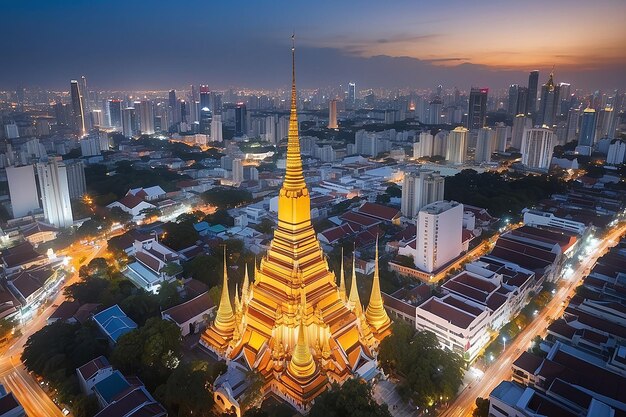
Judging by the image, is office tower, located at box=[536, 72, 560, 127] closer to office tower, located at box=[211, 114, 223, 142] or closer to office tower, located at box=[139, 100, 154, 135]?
office tower, located at box=[211, 114, 223, 142]

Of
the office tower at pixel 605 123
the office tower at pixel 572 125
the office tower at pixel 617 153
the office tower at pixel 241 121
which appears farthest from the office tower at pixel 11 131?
the office tower at pixel 605 123

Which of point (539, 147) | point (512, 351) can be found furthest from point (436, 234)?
point (539, 147)

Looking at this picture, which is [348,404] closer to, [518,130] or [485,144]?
[485,144]

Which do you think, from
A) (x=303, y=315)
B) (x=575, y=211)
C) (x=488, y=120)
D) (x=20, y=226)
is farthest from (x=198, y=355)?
(x=488, y=120)

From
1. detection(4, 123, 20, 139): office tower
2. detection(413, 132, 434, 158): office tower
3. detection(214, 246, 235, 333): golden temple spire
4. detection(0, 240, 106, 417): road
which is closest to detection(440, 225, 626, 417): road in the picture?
detection(214, 246, 235, 333): golden temple spire

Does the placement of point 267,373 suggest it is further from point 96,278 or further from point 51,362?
point 96,278

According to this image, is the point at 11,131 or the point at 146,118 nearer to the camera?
the point at 11,131

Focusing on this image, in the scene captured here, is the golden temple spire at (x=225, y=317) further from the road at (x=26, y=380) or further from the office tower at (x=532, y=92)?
the office tower at (x=532, y=92)
